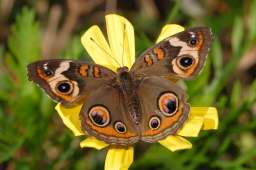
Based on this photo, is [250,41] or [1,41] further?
[1,41]

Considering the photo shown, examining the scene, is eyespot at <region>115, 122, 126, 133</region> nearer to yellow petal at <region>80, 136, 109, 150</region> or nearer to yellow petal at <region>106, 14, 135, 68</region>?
yellow petal at <region>80, 136, 109, 150</region>

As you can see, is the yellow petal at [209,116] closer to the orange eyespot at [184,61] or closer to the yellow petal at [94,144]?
the orange eyespot at [184,61]

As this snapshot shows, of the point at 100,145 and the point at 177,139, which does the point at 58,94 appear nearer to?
the point at 100,145

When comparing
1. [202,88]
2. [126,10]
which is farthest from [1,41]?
[202,88]

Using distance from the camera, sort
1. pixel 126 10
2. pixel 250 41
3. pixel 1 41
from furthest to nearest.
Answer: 1. pixel 126 10
2. pixel 1 41
3. pixel 250 41

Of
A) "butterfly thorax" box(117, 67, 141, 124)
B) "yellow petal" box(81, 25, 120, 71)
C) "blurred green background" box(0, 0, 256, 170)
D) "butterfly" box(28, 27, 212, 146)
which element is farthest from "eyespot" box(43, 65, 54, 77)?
"blurred green background" box(0, 0, 256, 170)
